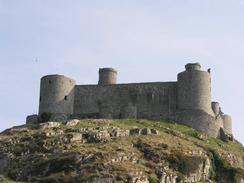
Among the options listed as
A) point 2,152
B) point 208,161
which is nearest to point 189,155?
point 208,161

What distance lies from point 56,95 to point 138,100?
36.0 ft

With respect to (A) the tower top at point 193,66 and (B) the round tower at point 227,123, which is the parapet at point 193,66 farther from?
(B) the round tower at point 227,123

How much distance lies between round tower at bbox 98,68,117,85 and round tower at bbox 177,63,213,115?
9.45 meters

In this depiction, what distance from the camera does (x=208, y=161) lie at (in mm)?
84625

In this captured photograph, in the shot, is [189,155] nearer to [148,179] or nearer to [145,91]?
[148,179]

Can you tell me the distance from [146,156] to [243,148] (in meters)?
18.9

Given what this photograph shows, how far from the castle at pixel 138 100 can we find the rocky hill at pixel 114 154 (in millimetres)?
3991

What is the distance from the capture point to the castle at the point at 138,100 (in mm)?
97188

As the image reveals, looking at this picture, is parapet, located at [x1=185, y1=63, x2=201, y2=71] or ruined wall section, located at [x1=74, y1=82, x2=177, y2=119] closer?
ruined wall section, located at [x1=74, y1=82, x2=177, y2=119]

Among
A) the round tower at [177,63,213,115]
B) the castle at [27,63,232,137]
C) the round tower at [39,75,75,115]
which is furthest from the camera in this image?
the round tower at [39,75,75,115]

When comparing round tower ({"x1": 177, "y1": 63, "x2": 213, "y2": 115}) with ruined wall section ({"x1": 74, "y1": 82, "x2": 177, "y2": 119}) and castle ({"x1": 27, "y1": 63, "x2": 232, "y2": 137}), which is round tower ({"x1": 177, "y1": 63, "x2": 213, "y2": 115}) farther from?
ruined wall section ({"x1": 74, "y1": 82, "x2": 177, "y2": 119})

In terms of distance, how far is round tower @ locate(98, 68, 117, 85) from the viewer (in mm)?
102188

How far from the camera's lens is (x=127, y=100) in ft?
328

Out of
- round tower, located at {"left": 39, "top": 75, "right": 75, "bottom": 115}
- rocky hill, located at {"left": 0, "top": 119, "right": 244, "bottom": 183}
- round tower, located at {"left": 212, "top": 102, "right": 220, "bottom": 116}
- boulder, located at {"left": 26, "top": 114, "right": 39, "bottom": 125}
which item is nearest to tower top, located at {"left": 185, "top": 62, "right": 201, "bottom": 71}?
round tower, located at {"left": 212, "top": 102, "right": 220, "bottom": 116}
